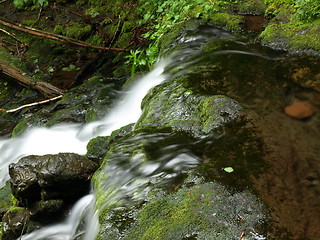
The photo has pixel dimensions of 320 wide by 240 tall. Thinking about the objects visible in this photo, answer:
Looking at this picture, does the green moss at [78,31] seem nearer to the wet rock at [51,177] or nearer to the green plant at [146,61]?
the green plant at [146,61]

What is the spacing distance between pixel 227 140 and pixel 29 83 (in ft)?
21.1

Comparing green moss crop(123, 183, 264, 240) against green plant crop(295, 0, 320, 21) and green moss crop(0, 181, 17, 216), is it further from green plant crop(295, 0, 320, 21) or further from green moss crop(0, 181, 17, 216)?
green plant crop(295, 0, 320, 21)

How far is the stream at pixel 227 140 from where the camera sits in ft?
8.34

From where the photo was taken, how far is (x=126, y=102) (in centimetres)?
639

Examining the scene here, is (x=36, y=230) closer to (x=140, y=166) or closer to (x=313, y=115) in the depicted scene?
(x=140, y=166)

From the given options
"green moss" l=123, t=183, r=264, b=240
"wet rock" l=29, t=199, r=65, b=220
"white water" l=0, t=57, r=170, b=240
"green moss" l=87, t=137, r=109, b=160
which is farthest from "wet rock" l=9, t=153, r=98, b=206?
"green moss" l=123, t=183, r=264, b=240

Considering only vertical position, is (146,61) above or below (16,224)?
above

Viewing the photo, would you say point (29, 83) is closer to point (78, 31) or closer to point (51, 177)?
point (78, 31)

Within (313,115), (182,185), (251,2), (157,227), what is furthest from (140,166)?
(251,2)

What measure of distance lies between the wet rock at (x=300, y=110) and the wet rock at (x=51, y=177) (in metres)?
2.53

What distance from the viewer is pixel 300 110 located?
3.66 meters

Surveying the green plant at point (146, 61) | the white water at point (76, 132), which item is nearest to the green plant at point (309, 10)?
the white water at point (76, 132)

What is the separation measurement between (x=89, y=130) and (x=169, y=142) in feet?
9.79

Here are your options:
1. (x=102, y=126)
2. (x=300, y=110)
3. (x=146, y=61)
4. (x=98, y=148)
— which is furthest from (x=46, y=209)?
(x=146, y=61)
